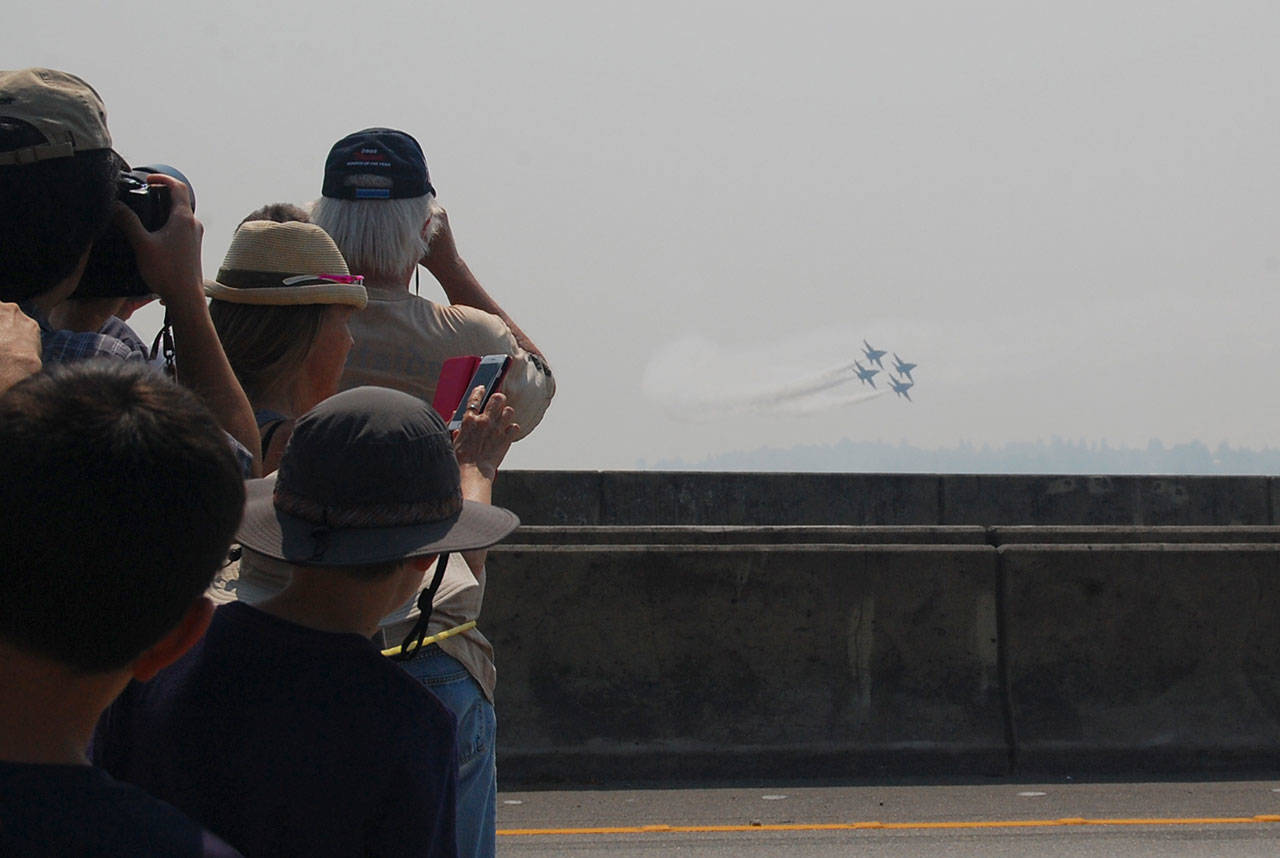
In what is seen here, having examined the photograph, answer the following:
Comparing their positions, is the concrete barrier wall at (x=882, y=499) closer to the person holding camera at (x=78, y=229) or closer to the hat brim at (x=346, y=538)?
the person holding camera at (x=78, y=229)

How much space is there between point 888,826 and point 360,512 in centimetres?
524

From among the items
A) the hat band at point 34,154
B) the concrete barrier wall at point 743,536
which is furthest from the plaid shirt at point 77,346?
the concrete barrier wall at point 743,536

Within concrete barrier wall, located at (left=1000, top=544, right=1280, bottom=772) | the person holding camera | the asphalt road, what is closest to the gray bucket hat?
the person holding camera

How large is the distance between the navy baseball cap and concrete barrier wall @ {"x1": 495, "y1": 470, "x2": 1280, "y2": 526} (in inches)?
411

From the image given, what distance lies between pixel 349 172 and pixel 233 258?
1.53 ft

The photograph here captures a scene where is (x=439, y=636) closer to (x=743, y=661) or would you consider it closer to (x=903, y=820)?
(x=903, y=820)

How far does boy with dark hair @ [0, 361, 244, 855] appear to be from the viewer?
4.71 ft

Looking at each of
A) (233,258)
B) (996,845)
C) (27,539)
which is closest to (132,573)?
(27,539)

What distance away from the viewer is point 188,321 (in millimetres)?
2430

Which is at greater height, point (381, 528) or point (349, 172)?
point (349, 172)

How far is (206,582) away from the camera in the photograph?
5.22ft

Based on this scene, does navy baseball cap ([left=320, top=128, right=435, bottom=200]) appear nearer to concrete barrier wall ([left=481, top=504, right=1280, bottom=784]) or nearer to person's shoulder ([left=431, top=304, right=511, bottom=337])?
person's shoulder ([left=431, top=304, right=511, bottom=337])

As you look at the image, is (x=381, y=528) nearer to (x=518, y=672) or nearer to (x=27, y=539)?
(x=27, y=539)

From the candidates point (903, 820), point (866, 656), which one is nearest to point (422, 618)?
point (903, 820)
